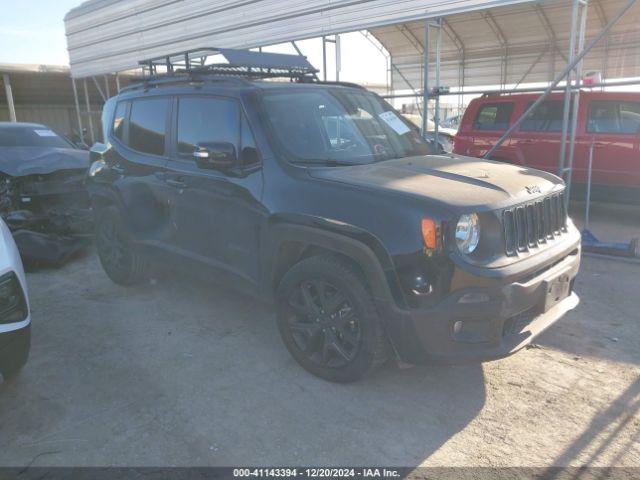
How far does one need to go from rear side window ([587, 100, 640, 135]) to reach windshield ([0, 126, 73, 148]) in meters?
8.46

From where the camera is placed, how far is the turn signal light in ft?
8.92

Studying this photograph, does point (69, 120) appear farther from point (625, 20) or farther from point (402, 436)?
point (402, 436)

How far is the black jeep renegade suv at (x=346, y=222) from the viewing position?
277 centimetres

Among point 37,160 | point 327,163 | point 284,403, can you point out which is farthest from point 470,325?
point 37,160

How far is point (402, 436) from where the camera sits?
9.18 feet

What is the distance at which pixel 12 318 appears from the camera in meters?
2.96

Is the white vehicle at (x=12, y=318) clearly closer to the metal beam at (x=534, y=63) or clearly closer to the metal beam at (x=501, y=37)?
the metal beam at (x=501, y=37)

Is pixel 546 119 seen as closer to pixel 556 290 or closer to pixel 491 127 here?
pixel 491 127

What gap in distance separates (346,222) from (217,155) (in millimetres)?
1113

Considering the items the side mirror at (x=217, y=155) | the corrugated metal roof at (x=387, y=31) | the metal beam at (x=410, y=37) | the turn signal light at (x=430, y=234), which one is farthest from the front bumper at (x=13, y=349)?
the metal beam at (x=410, y=37)

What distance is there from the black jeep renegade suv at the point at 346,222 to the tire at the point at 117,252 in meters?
0.34

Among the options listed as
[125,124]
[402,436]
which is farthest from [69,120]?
[402,436]

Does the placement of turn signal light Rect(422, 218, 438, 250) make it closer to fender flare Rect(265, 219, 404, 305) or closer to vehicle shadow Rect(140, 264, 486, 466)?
fender flare Rect(265, 219, 404, 305)

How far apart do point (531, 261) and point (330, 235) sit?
3.82 ft
